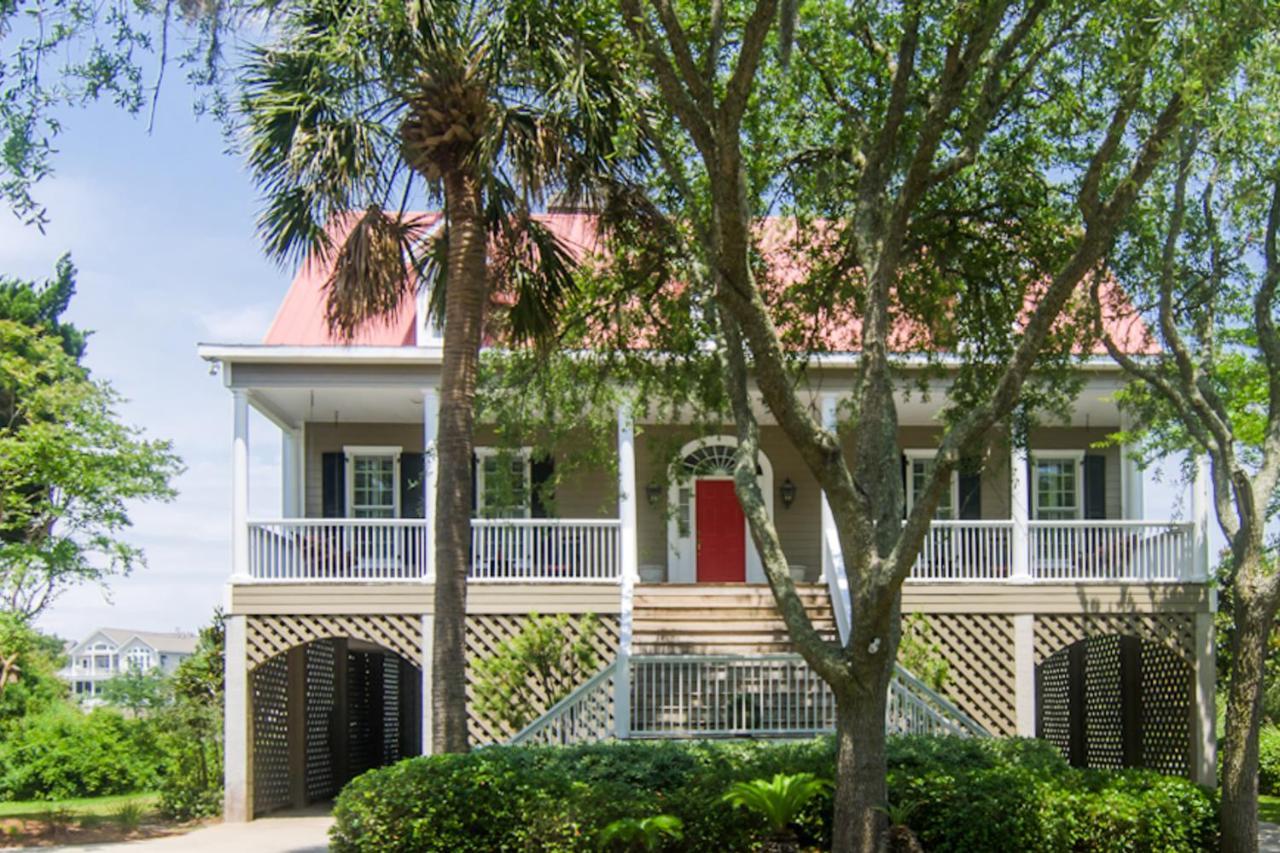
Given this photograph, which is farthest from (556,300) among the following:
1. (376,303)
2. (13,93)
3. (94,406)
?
(94,406)

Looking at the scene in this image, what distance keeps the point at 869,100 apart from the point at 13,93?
665 centimetres

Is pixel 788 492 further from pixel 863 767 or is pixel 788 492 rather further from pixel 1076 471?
pixel 863 767

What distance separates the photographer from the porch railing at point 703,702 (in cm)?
1577

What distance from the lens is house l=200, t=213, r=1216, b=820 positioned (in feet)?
53.5

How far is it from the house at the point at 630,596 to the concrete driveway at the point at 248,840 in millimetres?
674

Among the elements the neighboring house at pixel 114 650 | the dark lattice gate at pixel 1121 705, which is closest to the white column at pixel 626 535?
the dark lattice gate at pixel 1121 705

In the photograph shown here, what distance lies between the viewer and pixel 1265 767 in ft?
68.1

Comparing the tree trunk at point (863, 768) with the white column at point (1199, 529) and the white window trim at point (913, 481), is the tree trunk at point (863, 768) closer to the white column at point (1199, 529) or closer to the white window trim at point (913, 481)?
the white column at point (1199, 529)

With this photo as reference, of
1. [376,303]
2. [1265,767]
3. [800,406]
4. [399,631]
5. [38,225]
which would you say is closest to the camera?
[38,225]

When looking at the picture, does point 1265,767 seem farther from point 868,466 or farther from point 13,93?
point 13,93

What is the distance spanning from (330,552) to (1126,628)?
9934 millimetres

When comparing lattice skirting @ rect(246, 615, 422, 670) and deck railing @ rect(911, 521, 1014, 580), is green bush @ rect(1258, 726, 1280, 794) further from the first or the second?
lattice skirting @ rect(246, 615, 422, 670)

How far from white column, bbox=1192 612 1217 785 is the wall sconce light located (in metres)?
5.63

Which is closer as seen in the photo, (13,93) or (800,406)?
(13,93)
